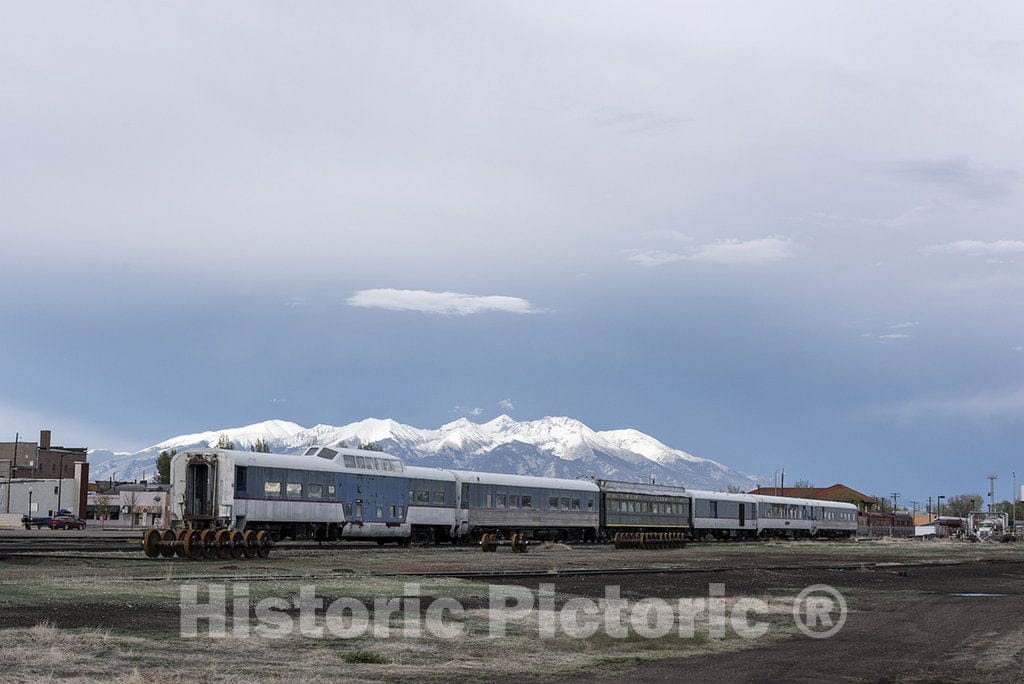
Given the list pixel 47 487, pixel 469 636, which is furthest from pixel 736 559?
pixel 47 487

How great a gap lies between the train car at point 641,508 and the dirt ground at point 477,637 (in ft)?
145

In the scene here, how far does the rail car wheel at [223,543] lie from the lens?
4128 centimetres

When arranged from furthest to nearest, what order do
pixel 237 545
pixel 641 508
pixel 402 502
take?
1. pixel 641 508
2. pixel 402 502
3. pixel 237 545

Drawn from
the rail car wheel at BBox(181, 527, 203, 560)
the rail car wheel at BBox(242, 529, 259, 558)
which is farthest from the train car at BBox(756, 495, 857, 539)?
the rail car wheel at BBox(181, 527, 203, 560)

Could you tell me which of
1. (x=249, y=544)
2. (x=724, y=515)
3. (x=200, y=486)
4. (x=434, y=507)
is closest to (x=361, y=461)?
(x=434, y=507)

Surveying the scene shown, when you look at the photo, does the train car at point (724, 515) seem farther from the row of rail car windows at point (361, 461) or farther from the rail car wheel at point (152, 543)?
the rail car wheel at point (152, 543)

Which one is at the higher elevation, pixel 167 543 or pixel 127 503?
pixel 167 543

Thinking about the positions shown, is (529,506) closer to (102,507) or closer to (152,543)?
(152,543)

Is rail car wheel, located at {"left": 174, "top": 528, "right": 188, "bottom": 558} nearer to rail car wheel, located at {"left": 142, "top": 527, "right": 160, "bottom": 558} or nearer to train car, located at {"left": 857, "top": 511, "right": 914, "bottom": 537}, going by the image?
rail car wheel, located at {"left": 142, "top": 527, "right": 160, "bottom": 558}

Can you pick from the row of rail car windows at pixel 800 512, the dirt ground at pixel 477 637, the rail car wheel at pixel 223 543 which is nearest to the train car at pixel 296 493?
the rail car wheel at pixel 223 543

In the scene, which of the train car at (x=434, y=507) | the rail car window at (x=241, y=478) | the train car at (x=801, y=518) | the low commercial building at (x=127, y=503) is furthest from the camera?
the low commercial building at (x=127, y=503)

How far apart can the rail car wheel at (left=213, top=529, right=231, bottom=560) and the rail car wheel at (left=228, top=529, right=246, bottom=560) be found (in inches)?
5.3

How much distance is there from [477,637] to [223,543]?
2433 centimetres

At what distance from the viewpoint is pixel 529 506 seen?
71750mm
